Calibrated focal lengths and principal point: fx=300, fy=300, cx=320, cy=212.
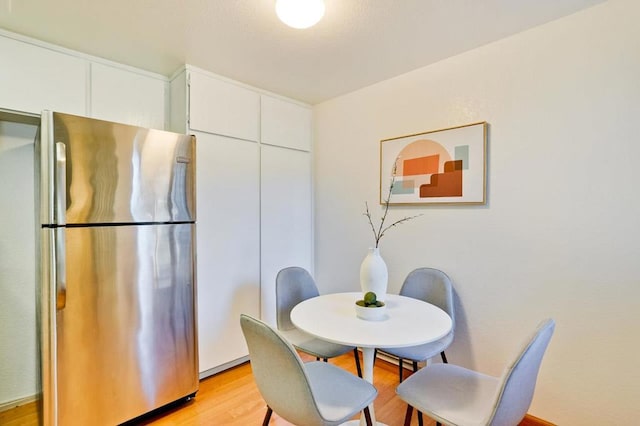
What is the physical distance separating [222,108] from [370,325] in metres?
1.99

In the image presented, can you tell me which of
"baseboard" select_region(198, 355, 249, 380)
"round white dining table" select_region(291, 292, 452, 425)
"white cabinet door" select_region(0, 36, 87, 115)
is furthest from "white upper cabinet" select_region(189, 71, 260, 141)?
"baseboard" select_region(198, 355, 249, 380)

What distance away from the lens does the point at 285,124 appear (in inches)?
114

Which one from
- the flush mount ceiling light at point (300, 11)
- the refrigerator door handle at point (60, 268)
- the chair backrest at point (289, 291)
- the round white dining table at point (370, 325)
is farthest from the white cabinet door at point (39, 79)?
the round white dining table at point (370, 325)

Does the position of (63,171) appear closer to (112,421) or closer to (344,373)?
(112,421)

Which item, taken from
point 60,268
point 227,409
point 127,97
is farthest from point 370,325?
point 127,97

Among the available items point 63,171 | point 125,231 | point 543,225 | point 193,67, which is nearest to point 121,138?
point 63,171

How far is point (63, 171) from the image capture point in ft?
A: 4.90

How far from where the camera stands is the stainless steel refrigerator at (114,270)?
149 cm

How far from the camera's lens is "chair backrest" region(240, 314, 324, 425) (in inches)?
44.5

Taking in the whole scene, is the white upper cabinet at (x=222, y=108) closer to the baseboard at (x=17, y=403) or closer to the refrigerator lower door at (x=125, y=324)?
the refrigerator lower door at (x=125, y=324)

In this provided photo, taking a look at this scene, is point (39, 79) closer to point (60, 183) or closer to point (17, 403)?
point (60, 183)

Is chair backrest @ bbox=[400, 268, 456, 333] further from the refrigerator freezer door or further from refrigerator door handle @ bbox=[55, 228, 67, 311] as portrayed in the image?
refrigerator door handle @ bbox=[55, 228, 67, 311]

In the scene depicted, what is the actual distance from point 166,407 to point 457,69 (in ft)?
9.95

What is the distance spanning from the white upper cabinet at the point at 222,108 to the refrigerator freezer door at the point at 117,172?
38 cm
